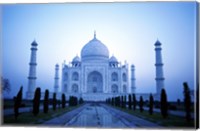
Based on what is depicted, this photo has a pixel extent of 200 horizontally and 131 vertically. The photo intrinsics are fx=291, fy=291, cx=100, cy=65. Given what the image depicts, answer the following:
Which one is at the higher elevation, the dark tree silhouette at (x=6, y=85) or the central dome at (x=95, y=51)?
the central dome at (x=95, y=51)

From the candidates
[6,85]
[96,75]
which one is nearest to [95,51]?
[96,75]

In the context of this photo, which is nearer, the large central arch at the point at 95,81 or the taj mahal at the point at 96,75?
the taj mahal at the point at 96,75

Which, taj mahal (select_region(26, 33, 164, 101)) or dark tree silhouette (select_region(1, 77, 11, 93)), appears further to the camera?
taj mahal (select_region(26, 33, 164, 101))

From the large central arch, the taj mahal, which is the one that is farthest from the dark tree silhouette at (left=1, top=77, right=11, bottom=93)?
the large central arch

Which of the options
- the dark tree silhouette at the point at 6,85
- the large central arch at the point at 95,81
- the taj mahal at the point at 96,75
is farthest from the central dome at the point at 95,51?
the dark tree silhouette at the point at 6,85

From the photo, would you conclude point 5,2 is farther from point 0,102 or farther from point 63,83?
point 63,83

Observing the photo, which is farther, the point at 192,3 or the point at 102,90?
the point at 102,90

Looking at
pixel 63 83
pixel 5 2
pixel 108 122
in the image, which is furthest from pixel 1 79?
pixel 63 83

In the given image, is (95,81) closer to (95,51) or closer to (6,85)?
(95,51)

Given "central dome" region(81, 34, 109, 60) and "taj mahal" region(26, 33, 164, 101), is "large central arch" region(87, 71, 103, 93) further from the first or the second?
"central dome" region(81, 34, 109, 60)

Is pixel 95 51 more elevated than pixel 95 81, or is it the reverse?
pixel 95 51

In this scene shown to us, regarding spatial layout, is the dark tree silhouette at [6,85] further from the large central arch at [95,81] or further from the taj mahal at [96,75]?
the large central arch at [95,81]
